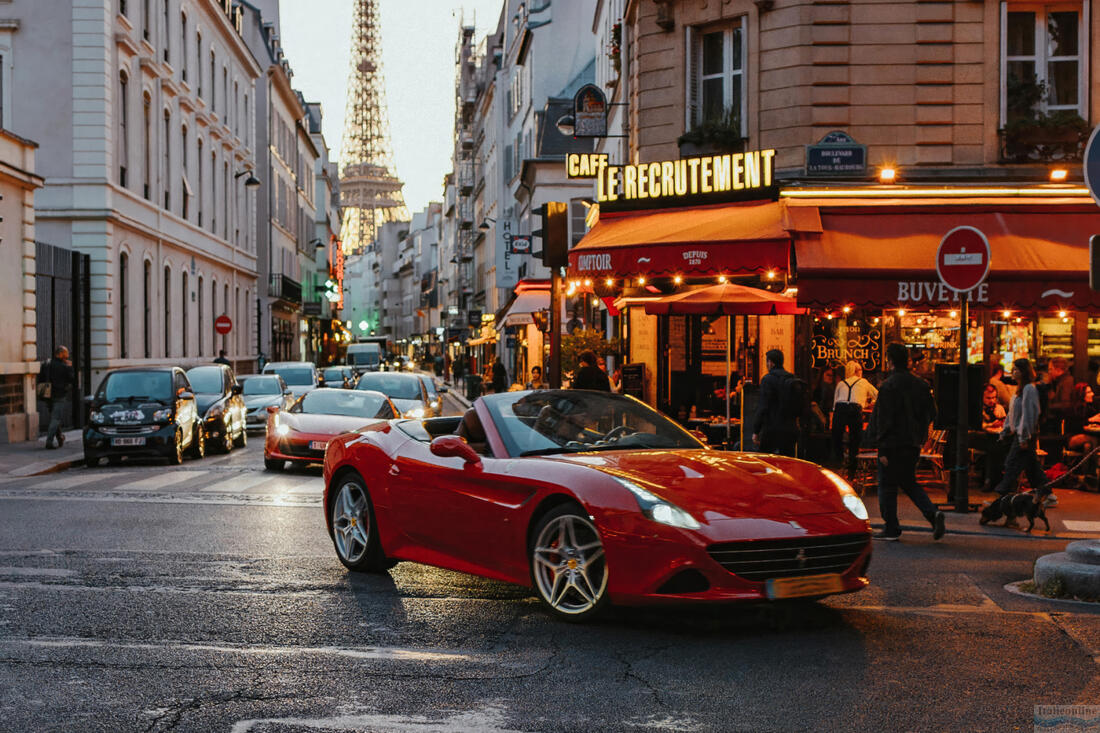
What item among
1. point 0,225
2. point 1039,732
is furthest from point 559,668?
point 0,225

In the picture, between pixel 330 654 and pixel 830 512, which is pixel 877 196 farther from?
pixel 330 654

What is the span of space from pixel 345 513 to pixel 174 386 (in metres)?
13.3

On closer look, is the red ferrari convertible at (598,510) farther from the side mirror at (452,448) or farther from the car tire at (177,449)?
the car tire at (177,449)

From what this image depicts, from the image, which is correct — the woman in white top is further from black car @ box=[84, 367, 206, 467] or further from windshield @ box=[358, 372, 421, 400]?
black car @ box=[84, 367, 206, 467]

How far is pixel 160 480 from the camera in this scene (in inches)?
701

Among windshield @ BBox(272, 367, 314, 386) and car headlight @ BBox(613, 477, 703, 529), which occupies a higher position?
windshield @ BBox(272, 367, 314, 386)

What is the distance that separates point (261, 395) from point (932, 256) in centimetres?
1818

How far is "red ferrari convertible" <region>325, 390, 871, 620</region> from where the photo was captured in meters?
6.86

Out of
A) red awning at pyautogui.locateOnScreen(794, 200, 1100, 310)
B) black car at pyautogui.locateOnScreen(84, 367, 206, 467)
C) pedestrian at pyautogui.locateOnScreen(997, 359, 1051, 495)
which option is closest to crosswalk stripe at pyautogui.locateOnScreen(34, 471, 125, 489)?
black car at pyautogui.locateOnScreen(84, 367, 206, 467)

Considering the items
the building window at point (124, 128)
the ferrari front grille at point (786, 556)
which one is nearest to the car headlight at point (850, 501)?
the ferrari front grille at point (786, 556)

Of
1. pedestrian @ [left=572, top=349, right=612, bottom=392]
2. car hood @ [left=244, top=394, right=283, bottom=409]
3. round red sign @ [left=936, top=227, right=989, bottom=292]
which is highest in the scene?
round red sign @ [left=936, top=227, right=989, bottom=292]

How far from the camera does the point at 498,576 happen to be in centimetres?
790

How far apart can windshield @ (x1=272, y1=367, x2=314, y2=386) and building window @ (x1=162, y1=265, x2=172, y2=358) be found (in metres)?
6.78

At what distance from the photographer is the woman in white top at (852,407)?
17141 mm
